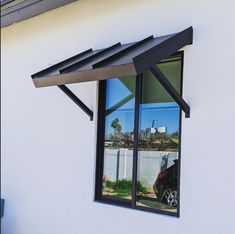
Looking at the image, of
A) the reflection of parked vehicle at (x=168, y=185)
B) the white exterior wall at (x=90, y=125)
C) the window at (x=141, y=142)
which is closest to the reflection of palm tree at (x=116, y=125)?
the window at (x=141, y=142)

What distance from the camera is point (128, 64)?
3.69m

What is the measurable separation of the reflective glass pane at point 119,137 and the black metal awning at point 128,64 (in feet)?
2.07

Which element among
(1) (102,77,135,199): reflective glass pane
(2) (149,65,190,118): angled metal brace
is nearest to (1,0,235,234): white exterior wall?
(2) (149,65,190,118): angled metal brace

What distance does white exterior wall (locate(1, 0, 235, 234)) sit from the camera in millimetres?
3979

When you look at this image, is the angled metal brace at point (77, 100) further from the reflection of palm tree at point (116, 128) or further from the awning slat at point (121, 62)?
the awning slat at point (121, 62)

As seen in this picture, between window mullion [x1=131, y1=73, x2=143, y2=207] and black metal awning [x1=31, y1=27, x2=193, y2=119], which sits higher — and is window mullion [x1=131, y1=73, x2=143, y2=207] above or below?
below

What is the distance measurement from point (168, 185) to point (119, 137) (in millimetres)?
960

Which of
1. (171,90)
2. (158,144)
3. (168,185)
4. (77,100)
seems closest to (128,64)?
(171,90)

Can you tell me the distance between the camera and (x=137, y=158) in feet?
15.8

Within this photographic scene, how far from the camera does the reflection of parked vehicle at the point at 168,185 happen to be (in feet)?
14.5

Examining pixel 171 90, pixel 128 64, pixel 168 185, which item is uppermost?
pixel 128 64

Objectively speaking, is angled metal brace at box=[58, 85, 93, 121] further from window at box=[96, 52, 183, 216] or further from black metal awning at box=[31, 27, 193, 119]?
black metal awning at box=[31, 27, 193, 119]

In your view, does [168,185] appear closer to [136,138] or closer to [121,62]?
[136,138]

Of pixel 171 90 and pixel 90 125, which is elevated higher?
pixel 171 90
